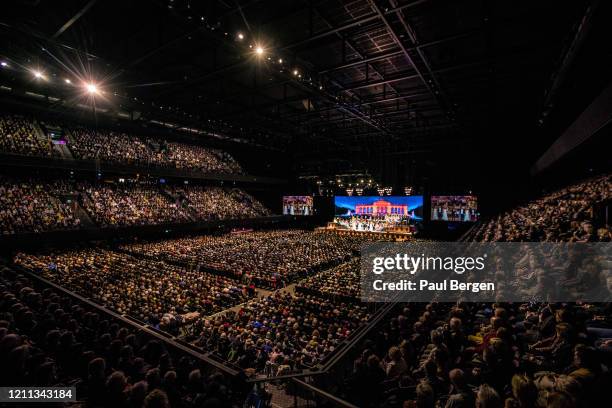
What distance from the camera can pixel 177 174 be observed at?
29.5 m

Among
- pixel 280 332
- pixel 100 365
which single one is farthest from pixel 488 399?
pixel 280 332

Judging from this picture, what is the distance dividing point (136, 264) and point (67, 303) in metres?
10.2

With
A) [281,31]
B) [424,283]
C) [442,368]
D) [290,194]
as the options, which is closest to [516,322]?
[442,368]

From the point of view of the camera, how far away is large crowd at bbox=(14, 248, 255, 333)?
1054cm

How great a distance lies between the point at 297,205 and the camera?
4156cm

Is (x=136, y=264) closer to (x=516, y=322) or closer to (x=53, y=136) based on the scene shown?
(x=53, y=136)

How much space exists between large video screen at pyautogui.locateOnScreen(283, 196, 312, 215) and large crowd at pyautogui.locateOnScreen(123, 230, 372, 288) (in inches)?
533

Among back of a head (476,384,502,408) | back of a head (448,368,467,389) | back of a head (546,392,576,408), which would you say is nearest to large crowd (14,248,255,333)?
back of a head (448,368,467,389)

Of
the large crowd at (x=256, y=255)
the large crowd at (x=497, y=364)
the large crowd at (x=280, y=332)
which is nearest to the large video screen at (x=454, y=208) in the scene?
the large crowd at (x=256, y=255)

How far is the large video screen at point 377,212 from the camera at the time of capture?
32125mm

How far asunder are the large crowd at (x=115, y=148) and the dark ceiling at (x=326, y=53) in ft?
32.0

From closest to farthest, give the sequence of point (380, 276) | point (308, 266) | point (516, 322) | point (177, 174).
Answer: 1. point (516, 322)
2. point (380, 276)
3. point (308, 266)
4. point (177, 174)

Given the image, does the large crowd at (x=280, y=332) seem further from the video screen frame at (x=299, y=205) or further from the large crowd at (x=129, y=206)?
the video screen frame at (x=299, y=205)

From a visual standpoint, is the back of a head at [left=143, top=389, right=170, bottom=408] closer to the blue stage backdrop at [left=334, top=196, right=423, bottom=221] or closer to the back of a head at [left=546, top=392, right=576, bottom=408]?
the back of a head at [left=546, top=392, right=576, bottom=408]
